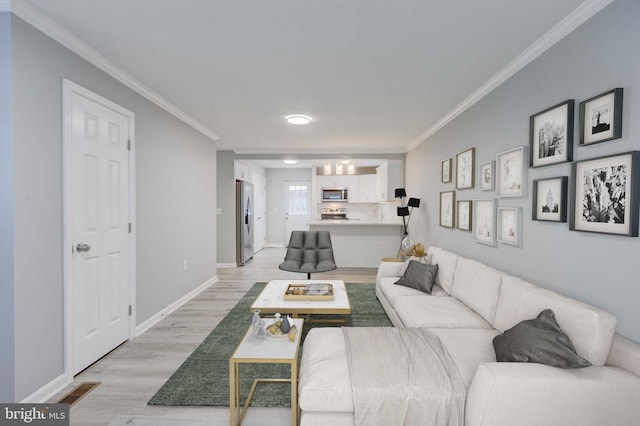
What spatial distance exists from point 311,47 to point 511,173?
200 cm

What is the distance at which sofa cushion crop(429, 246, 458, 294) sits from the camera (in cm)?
308

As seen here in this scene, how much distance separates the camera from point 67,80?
2.15m

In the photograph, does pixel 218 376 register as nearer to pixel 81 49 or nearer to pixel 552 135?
pixel 81 49

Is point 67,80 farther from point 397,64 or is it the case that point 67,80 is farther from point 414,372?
point 414,372

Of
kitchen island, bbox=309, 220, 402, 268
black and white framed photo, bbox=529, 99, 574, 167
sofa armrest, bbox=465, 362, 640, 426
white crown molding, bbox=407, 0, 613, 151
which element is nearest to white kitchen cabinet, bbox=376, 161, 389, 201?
kitchen island, bbox=309, 220, 402, 268

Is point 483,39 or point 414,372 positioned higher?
point 483,39

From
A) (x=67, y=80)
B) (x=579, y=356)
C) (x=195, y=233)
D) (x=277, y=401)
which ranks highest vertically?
(x=67, y=80)

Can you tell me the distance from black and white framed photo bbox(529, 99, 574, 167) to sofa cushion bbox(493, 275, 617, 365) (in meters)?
0.93

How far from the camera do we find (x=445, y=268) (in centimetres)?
321

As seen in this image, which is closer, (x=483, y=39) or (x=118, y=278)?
(x=483, y=39)

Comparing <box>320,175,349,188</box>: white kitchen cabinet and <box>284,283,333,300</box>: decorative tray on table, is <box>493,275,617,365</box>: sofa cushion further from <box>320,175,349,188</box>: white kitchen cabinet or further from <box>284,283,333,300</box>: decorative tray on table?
<box>320,175,349,188</box>: white kitchen cabinet

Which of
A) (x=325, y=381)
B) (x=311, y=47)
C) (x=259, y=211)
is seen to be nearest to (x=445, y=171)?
(x=311, y=47)

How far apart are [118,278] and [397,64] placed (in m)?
3.19

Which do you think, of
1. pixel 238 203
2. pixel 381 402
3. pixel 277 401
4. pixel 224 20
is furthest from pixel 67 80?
pixel 238 203
